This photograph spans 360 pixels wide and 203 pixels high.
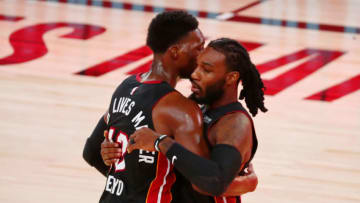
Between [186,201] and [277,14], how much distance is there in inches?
284

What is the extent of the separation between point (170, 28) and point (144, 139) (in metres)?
0.47

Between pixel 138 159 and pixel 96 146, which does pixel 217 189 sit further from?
pixel 96 146

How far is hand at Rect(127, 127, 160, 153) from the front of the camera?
8.86 feet

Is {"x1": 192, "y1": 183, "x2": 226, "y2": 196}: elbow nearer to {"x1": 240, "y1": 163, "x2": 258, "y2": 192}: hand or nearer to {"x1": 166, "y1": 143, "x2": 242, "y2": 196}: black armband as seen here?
{"x1": 166, "y1": 143, "x2": 242, "y2": 196}: black armband

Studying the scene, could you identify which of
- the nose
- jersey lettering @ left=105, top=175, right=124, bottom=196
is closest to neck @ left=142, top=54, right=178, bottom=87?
the nose

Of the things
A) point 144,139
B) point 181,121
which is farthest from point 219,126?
point 144,139

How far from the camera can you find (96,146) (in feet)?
11.1

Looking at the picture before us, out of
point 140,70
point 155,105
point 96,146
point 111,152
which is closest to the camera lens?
point 155,105

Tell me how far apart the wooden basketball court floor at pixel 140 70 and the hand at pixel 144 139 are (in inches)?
75.3

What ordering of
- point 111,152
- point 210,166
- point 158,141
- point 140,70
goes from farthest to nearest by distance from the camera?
point 140,70 < point 111,152 < point 158,141 < point 210,166

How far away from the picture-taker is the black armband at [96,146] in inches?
132

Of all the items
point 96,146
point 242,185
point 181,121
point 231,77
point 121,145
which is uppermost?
point 231,77

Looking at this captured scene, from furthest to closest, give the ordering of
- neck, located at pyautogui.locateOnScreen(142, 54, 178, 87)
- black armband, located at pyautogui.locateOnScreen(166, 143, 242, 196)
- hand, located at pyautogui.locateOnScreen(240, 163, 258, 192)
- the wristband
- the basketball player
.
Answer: hand, located at pyautogui.locateOnScreen(240, 163, 258, 192), neck, located at pyautogui.locateOnScreen(142, 54, 178, 87), the basketball player, the wristband, black armband, located at pyautogui.locateOnScreen(166, 143, 242, 196)

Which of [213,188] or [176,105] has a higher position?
[176,105]
